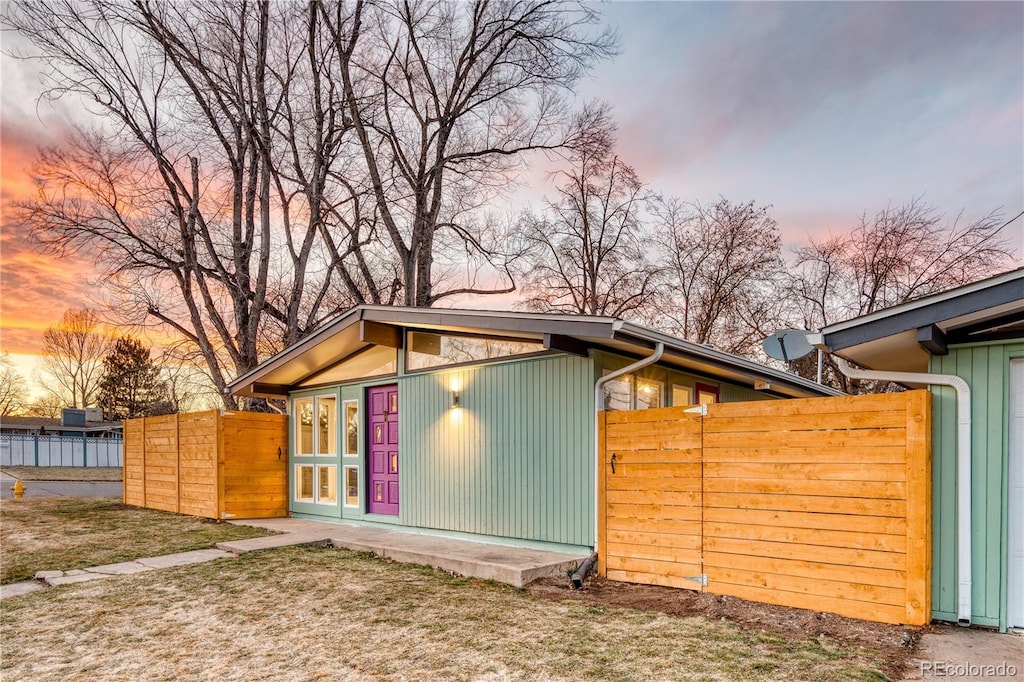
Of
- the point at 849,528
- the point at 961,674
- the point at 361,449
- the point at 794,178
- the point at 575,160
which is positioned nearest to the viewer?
the point at 961,674

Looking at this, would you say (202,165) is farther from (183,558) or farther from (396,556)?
(396,556)

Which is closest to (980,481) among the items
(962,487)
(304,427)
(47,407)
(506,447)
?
(962,487)

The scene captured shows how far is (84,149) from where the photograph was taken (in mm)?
14656

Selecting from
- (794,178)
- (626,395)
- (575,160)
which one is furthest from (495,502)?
(575,160)

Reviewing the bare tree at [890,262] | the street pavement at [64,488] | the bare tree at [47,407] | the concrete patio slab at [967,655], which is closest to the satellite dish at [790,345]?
the concrete patio slab at [967,655]

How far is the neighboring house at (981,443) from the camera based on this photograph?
4.21 metres

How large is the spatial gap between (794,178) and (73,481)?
2297cm

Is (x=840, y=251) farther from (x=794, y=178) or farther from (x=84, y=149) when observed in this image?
(x=84, y=149)

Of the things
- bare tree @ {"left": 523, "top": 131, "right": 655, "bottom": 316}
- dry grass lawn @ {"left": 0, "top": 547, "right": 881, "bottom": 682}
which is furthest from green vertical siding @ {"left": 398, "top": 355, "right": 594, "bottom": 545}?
bare tree @ {"left": 523, "top": 131, "right": 655, "bottom": 316}

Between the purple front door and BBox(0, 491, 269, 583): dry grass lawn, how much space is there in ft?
5.27

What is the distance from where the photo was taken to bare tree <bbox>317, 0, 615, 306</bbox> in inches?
670

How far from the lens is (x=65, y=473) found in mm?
22609

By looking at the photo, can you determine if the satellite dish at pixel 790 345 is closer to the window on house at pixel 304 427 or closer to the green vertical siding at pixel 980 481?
the green vertical siding at pixel 980 481

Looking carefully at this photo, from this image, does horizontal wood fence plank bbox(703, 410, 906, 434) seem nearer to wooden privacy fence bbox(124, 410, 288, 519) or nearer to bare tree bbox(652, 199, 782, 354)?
wooden privacy fence bbox(124, 410, 288, 519)
